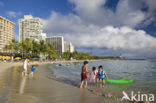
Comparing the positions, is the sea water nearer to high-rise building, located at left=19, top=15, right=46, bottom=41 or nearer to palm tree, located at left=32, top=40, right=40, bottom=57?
palm tree, located at left=32, top=40, right=40, bottom=57

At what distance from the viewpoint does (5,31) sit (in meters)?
129

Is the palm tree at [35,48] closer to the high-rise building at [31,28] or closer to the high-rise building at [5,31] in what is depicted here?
the high-rise building at [5,31]

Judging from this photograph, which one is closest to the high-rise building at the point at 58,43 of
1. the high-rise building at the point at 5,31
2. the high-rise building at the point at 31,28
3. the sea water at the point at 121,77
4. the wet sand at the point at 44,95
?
the high-rise building at the point at 31,28

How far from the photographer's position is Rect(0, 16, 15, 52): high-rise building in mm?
123438

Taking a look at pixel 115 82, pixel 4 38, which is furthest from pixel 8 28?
pixel 115 82

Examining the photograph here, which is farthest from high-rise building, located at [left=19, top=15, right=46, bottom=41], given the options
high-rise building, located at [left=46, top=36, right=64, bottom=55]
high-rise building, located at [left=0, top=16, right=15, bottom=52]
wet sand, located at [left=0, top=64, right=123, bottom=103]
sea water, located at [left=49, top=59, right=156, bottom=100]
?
wet sand, located at [left=0, top=64, right=123, bottom=103]

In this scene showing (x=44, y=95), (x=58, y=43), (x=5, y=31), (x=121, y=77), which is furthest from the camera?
(x=58, y=43)

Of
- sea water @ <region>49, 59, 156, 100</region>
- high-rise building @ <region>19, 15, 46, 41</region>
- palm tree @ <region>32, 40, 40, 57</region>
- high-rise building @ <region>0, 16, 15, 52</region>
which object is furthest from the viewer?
high-rise building @ <region>19, 15, 46, 41</region>

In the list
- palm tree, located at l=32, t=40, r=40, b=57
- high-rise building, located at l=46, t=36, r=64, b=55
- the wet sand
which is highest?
high-rise building, located at l=46, t=36, r=64, b=55

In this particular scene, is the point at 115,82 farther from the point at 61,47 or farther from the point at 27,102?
the point at 61,47

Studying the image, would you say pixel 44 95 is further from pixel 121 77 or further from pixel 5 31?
pixel 5 31

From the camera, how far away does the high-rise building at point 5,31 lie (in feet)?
405

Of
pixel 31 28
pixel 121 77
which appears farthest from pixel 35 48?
pixel 31 28

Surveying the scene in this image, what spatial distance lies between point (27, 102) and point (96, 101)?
118 inches
